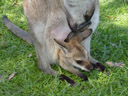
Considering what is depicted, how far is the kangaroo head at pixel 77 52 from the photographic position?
282 cm

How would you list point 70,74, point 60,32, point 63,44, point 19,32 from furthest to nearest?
1. point 19,32
2. point 70,74
3. point 60,32
4. point 63,44

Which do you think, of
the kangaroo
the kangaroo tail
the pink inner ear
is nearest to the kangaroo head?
the kangaroo

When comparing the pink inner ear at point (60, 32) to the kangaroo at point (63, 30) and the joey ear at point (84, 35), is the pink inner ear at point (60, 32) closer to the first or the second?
the kangaroo at point (63, 30)

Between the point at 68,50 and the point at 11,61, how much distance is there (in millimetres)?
931

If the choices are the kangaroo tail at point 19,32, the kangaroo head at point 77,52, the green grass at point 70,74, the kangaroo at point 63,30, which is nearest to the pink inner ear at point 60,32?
the kangaroo at point 63,30

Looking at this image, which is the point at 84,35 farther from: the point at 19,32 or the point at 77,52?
the point at 19,32

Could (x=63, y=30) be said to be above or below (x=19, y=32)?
above

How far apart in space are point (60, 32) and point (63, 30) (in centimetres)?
4

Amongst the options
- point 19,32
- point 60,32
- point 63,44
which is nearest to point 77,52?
point 63,44

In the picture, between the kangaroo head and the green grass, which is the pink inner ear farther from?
the green grass

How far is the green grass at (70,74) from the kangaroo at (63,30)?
142mm

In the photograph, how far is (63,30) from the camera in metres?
2.92

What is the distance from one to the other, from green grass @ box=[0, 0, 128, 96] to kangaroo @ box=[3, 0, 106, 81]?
0.14 m

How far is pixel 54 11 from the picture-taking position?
280 centimetres
